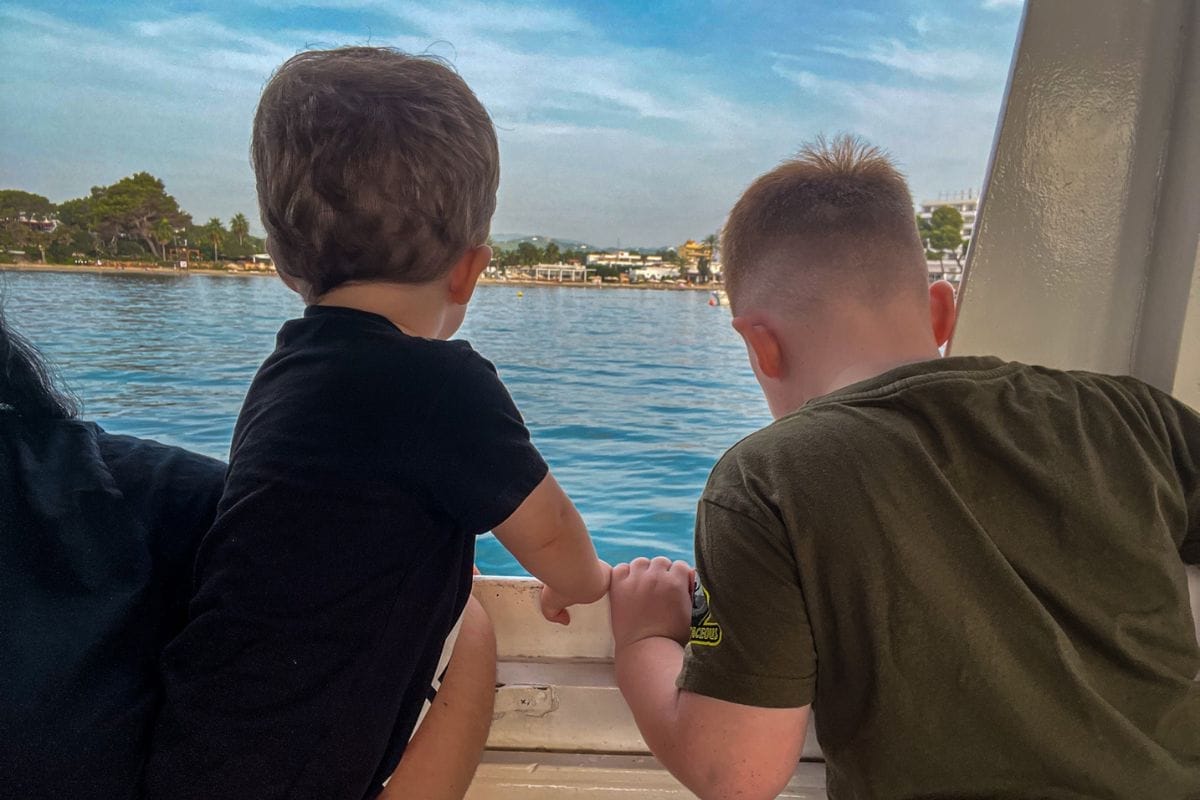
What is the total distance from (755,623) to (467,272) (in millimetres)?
617

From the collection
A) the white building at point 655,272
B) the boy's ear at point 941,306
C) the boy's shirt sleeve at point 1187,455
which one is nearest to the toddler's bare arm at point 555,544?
the boy's ear at point 941,306

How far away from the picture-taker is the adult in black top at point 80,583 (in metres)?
0.79

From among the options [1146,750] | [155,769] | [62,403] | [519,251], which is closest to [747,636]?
[1146,750]

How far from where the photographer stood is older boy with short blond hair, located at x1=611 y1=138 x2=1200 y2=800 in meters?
0.80

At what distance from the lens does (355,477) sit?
0.96m

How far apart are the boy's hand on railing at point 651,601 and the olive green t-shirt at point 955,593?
0.25 metres

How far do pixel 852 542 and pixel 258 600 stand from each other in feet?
2.10

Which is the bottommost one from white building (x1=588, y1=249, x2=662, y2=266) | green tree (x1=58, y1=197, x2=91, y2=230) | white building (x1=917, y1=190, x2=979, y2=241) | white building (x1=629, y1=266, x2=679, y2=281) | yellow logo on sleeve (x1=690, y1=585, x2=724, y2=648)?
yellow logo on sleeve (x1=690, y1=585, x2=724, y2=648)

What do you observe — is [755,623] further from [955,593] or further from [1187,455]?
[1187,455]

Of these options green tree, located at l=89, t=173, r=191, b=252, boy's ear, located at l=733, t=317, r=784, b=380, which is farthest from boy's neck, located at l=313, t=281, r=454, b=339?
green tree, located at l=89, t=173, r=191, b=252

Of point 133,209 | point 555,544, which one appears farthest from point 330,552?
point 133,209

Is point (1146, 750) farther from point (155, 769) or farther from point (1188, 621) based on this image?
point (155, 769)

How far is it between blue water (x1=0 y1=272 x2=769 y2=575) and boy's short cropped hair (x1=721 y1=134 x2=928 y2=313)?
5.11 ft

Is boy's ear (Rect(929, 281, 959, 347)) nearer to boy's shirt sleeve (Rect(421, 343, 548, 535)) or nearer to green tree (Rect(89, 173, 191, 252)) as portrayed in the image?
boy's shirt sleeve (Rect(421, 343, 548, 535))
